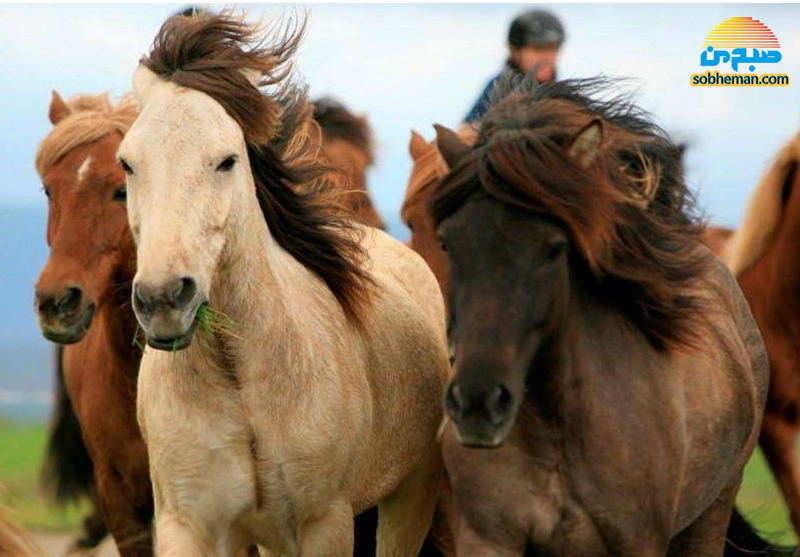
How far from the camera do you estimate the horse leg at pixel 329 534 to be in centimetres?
543

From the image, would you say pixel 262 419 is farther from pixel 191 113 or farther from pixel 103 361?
pixel 103 361

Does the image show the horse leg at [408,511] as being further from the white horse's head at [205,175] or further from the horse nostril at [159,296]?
the horse nostril at [159,296]

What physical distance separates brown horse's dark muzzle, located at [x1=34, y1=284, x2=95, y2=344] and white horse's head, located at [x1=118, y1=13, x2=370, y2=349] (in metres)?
1.07

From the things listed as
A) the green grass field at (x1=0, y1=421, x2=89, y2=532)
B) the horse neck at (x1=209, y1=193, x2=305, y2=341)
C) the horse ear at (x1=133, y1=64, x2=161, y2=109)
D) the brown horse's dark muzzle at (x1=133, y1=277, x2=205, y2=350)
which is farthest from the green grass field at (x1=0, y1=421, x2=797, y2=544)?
the horse ear at (x1=133, y1=64, x2=161, y2=109)

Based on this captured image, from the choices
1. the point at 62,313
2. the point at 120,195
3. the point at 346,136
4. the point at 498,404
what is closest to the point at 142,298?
the point at 498,404

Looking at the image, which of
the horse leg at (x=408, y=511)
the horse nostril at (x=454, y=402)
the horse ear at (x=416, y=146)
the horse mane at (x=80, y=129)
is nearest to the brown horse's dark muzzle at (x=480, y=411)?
the horse nostril at (x=454, y=402)

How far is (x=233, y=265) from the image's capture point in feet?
17.2

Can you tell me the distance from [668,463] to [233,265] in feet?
4.78

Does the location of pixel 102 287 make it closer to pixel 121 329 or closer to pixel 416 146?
pixel 121 329

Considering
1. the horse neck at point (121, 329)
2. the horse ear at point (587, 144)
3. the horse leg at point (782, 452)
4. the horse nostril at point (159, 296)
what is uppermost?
the horse ear at point (587, 144)

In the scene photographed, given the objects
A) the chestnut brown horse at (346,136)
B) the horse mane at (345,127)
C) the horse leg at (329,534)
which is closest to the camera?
the horse leg at (329,534)

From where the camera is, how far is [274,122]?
5.48 meters

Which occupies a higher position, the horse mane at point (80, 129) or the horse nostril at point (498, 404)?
the horse mane at point (80, 129)

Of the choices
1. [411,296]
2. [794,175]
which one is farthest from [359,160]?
[411,296]
